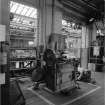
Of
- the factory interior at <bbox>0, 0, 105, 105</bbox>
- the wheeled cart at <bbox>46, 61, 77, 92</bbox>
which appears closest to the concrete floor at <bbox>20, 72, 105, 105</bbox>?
the factory interior at <bbox>0, 0, 105, 105</bbox>

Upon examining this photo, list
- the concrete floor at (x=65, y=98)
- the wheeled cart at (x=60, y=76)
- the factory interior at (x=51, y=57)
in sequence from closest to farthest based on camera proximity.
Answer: the factory interior at (x=51, y=57) < the concrete floor at (x=65, y=98) < the wheeled cart at (x=60, y=76)

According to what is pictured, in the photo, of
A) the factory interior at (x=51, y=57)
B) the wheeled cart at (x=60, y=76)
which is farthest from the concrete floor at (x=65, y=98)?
the wheeled cart at (x=60, y=76)

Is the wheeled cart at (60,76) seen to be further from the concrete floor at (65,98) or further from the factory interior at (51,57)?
the concrete floor at (65,98)

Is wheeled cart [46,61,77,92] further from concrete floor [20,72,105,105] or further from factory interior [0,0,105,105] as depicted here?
concrete floor [20,72,105,105]

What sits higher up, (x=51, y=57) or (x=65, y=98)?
(x=51, y=57)

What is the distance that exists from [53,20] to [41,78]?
2563 millimetres

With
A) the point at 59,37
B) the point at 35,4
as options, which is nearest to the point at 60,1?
the point at 35,4

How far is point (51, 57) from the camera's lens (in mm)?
2951

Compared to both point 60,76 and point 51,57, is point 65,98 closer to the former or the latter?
point 60,76

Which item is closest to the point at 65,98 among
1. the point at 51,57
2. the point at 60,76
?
the point at 60,76

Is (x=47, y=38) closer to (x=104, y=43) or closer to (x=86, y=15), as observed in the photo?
(x=86, y=15)

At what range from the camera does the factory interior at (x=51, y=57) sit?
5.96ft

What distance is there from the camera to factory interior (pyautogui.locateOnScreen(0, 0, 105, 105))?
1.82 metres

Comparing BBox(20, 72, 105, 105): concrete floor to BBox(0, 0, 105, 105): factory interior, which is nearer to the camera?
BBox(0, 0, 105, 105): factory interior
